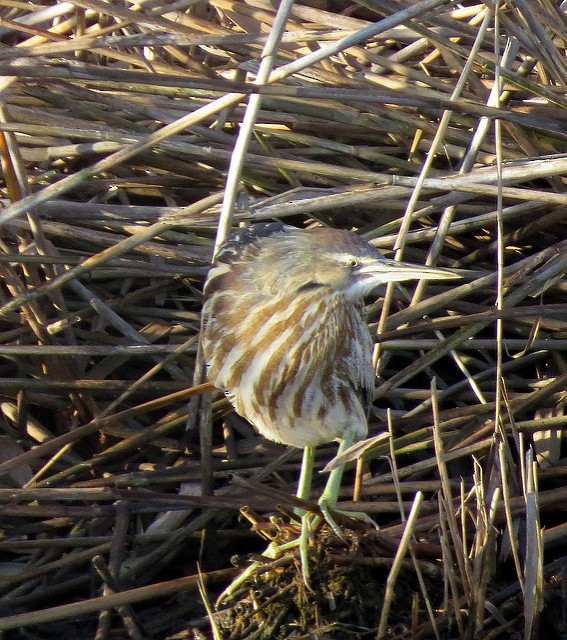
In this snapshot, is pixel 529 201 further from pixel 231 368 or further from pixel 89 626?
pixel 89 626

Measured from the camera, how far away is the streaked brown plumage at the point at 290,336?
250cm

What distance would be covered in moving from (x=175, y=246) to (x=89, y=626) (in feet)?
3.58

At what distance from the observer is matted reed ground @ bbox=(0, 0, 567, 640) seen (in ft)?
8.28

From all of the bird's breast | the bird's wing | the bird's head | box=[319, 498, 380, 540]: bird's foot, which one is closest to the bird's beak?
the bird's head

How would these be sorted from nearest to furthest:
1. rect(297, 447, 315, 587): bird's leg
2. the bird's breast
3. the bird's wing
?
rect(297, 447, 315, 587): bird's leg
the bird's breast
the bird's wing

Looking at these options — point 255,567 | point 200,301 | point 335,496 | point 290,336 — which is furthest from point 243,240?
point 255,567

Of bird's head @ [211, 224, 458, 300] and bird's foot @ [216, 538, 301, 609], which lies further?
bird's foot @ [216, 538, 301, 609]

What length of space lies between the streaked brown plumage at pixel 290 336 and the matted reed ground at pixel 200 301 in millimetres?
146

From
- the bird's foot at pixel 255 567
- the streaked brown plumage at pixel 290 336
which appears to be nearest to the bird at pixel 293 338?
the streaked brown plumage at pixel 290 336

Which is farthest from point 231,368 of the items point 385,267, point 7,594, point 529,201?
point 529,201

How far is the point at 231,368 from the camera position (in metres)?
2.70

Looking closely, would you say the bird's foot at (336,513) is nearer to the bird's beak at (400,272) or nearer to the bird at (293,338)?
the bird at (293,338)

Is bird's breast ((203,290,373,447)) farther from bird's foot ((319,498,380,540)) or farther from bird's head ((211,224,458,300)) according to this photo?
bird's foot ((319,498,380,540))

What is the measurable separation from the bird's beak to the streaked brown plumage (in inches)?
3.2
